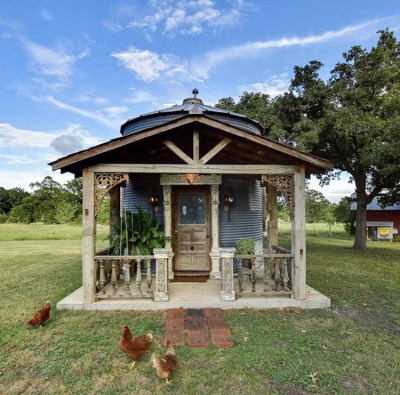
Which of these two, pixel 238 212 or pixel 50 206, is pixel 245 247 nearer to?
pixel 238 212

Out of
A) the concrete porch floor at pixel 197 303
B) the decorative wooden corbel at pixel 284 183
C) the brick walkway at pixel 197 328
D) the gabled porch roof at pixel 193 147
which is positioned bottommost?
the brick walkway at pixel 197 328

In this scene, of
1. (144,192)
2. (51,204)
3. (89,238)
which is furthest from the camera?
(51,204)

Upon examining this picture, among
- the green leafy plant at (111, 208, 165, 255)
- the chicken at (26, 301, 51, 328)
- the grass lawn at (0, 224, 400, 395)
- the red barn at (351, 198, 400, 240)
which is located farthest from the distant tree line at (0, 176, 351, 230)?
the chicken at (26, 301, 51, 328)

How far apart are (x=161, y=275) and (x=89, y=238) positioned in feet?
4.78

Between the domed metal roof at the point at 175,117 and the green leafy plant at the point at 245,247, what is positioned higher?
the domed metal roof at the point at 175,117

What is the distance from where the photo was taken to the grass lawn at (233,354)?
276 cm

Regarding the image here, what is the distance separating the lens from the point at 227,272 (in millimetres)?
4930

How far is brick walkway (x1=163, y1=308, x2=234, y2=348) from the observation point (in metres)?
3.62

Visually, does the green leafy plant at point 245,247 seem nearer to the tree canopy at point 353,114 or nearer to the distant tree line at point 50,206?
the tree canopy at point 353,114

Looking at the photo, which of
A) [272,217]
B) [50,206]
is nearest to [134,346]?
[272,217]

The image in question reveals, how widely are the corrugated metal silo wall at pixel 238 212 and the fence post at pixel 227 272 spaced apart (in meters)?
2.05

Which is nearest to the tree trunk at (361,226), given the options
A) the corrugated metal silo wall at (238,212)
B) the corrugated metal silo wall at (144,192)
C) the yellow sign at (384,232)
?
the yellow sign at (384,232)

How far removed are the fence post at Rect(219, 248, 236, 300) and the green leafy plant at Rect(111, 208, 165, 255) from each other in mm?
1640

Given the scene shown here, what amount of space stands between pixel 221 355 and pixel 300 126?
33.3 ft
